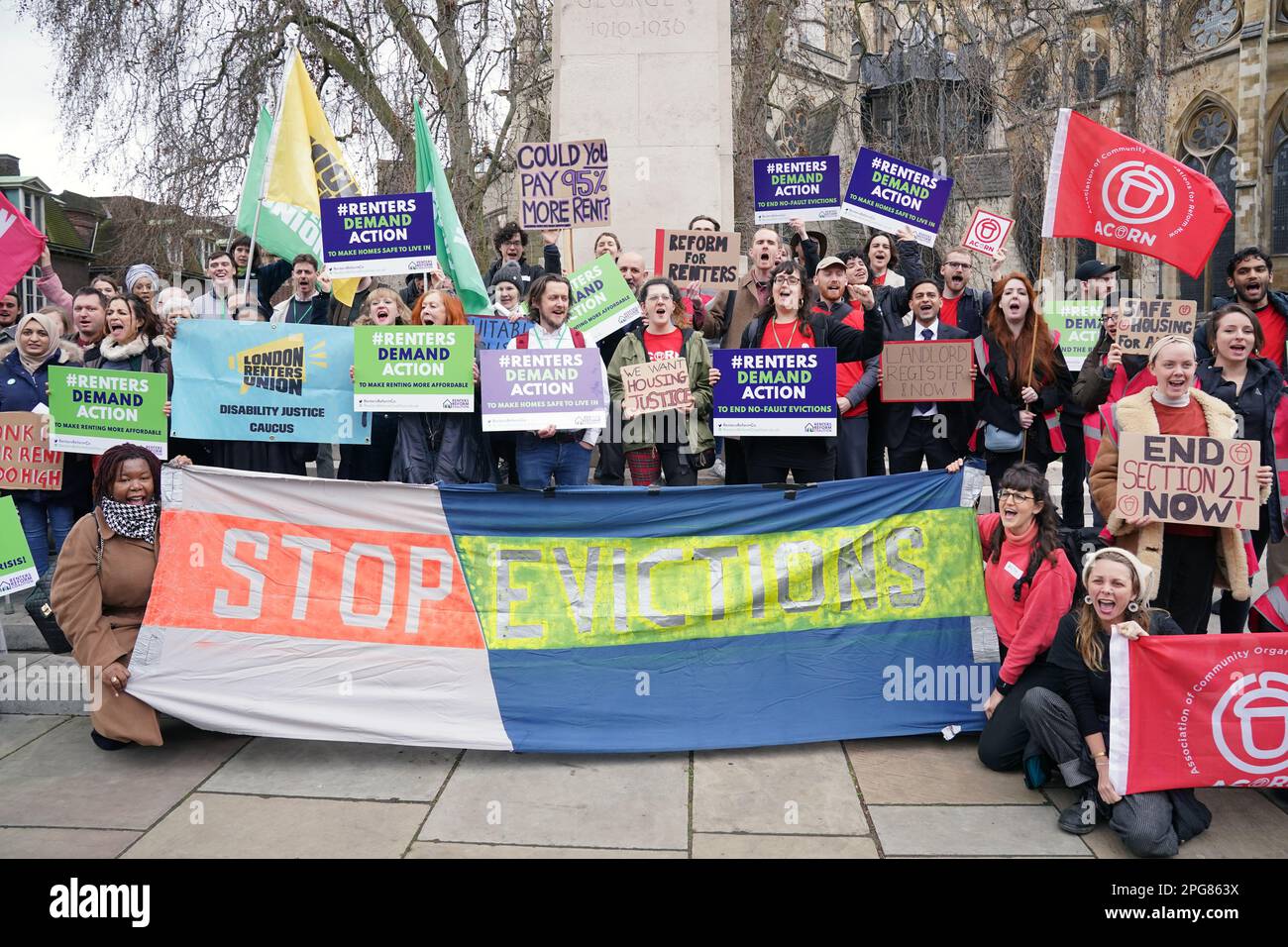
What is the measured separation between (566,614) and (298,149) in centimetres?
380

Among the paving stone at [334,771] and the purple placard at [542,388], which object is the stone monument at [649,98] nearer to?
the purple placard at [542,388]

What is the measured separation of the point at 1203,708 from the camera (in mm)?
3982

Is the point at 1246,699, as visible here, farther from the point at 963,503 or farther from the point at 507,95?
the point at 507,95

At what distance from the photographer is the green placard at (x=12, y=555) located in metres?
5.30

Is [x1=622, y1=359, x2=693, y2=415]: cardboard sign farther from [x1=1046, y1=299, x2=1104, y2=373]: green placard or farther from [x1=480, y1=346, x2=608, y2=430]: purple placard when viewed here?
[x1=1046, y1=299, x2=1104, y2=373]: green placard

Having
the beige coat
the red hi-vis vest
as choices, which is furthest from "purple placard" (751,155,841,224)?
the beige coat

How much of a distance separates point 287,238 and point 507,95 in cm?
933

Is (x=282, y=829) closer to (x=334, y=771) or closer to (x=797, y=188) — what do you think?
(x=334, y=771)

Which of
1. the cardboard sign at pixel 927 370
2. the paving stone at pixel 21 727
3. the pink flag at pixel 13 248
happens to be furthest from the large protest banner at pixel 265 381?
the cardboard sign at pixel 927 370

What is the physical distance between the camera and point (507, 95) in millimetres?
15328

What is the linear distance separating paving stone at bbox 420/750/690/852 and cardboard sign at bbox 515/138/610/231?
4.00 metres

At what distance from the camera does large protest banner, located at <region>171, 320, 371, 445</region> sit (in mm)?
5863

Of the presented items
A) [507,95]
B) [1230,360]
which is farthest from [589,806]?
[507,95]

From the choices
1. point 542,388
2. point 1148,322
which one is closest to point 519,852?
point 542,388
